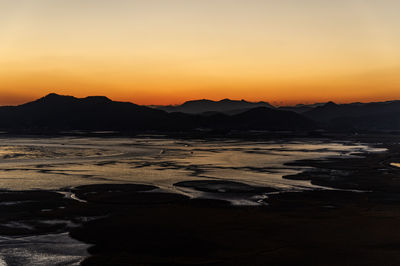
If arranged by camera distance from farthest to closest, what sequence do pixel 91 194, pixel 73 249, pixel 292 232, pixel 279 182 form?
pixel 279 182 → pixel 91 194 → pixel 292 232 → pixel 73 249

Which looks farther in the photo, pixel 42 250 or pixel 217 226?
pixel 217 226

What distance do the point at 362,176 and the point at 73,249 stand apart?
101 ft

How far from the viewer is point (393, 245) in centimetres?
1797

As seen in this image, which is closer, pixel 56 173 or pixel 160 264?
pixel 160 264

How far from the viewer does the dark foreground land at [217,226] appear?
16766mm

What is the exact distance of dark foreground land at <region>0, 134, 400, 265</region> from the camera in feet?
55.0

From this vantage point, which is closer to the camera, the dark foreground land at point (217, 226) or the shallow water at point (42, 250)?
the shallow water at point (42, 250)

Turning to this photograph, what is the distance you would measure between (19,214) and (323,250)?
15.5 meters

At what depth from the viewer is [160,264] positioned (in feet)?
51.8

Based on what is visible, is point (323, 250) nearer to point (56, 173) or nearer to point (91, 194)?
point (91, 194)

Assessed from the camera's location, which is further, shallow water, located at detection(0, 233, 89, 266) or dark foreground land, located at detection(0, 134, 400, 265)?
dark foreground land, located at detection(0, 134, 400, 265)

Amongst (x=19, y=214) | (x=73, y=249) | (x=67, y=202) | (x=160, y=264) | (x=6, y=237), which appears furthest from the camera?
(x=67, y=202)

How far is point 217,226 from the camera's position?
21.2 m

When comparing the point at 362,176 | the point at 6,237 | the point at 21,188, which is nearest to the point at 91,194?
the point at 21,188
